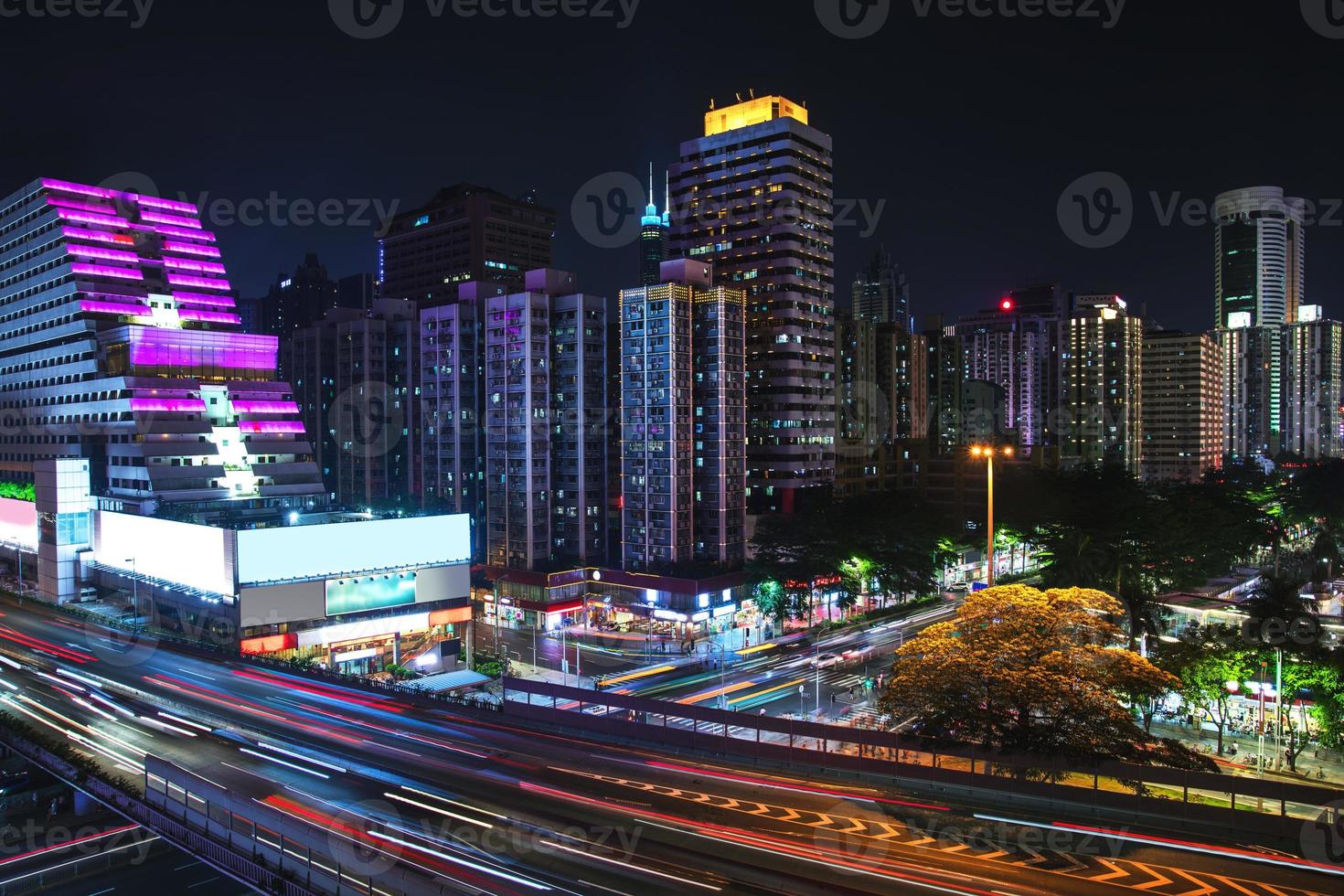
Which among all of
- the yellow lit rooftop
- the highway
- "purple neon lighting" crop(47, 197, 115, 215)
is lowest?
the highway

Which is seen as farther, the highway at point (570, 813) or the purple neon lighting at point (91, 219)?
the purple neon lighting at point (91, 219)

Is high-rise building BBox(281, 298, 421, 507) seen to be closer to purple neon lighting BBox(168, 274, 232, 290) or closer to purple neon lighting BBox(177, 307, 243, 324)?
purple neon lighting BBox(177, 307, 243, 324)

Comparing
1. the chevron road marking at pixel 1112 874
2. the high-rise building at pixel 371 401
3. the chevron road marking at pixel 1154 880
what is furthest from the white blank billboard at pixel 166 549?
the chevron road marking at pixel 1154 880

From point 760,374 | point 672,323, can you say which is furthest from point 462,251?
point 672,323

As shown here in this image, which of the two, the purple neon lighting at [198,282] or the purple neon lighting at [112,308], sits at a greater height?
the purple neon lighting at [198,282]

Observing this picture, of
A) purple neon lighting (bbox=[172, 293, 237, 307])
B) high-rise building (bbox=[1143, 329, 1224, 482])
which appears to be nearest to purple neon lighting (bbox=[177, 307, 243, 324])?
purple neon lighting (bbox=[172, 293, 237, 307])

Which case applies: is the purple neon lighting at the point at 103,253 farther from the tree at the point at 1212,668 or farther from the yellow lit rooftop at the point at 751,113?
the tree at the point at 1212,668

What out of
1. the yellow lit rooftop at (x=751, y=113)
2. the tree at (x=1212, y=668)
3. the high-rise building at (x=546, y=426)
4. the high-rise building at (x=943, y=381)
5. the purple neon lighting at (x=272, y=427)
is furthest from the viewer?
the high-rise building at (x=943, y=381)
